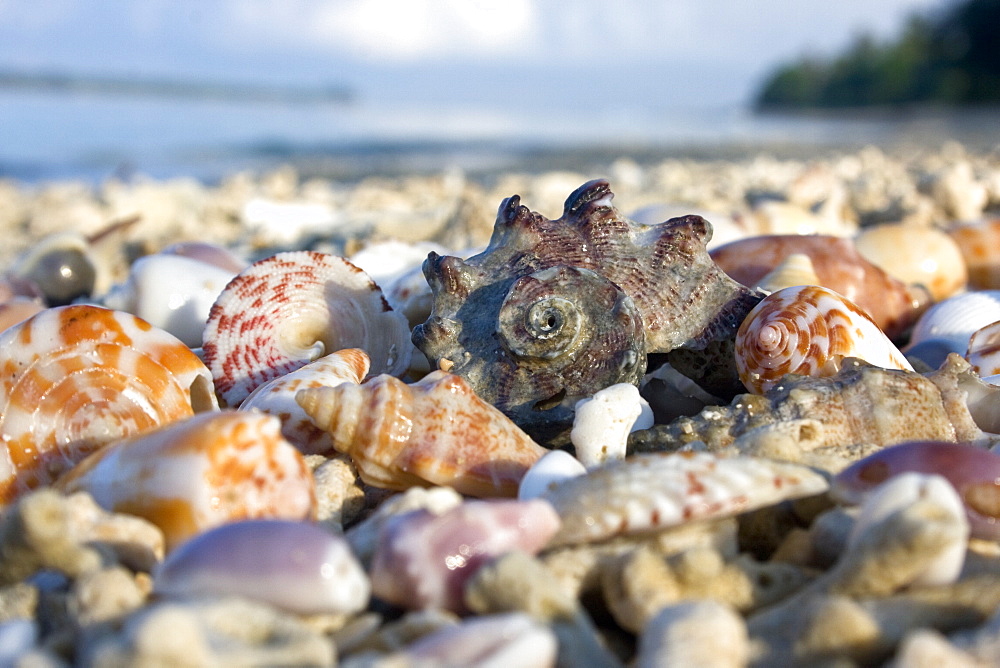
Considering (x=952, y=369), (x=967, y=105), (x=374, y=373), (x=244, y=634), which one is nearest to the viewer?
(x=244, y=634)

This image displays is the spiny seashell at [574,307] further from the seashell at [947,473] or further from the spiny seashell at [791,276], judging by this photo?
the seashell at [947,473]

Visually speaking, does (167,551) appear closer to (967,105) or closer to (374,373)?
(374,373)

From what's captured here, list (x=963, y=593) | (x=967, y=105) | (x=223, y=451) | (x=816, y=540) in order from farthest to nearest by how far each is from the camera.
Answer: (x=967, y=105) < (x=223, y=451) < (x=816, y=540) < (x=963, y=593)

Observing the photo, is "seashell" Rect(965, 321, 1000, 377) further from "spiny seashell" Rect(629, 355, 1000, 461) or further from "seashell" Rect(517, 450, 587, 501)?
"seashell" Rect(517, 450, 587, 501)

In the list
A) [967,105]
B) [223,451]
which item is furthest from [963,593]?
[967,105]

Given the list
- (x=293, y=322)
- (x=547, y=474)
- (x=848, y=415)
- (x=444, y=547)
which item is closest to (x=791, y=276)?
(x=848, y=415)

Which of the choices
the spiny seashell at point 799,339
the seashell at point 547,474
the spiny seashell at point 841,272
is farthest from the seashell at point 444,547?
the spiny seashell at point 841,272
